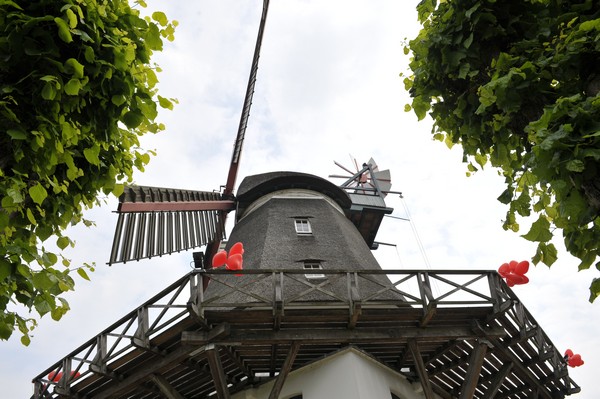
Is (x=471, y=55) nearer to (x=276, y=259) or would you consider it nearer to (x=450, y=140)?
(x=450, y=140)

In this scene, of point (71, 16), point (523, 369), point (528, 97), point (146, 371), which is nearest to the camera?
point (71, 16)

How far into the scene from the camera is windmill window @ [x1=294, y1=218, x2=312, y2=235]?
536 inches

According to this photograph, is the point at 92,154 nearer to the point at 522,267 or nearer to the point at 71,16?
the point at 71,16

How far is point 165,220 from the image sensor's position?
15336mm

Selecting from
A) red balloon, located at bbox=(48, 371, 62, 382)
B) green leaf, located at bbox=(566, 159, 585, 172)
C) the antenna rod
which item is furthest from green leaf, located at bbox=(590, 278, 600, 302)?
the antenna rod

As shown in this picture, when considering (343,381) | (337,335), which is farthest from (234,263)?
(343,381)

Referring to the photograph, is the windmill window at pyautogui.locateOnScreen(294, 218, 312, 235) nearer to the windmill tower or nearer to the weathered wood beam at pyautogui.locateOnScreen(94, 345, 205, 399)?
the windmill tower

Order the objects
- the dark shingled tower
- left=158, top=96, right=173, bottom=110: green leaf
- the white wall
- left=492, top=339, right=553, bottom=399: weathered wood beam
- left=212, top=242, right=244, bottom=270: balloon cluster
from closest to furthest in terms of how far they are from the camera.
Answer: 1. left=158, top=96, right=173, bottom=110: green leaf
2. left=212, top=242, right=244, bottom=270: balloon cluster
3. the white wall
4. left=492, top=339, right=553, bottom=399: weathered wood beam
5. the dark shingled tower

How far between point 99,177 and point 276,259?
24.6 ft

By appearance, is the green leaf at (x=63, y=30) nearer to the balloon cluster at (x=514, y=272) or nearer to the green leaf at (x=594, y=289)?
the green leaf at (x=594, y=289)

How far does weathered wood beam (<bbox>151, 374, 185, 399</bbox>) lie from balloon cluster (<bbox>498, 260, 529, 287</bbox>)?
20.0 feet

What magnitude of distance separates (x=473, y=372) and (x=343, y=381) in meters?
2.18

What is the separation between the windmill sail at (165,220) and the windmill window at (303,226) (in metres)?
3.93

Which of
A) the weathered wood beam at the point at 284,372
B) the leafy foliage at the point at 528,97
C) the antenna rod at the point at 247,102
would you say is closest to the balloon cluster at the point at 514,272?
the weathered wood beam at the point at 284,372
